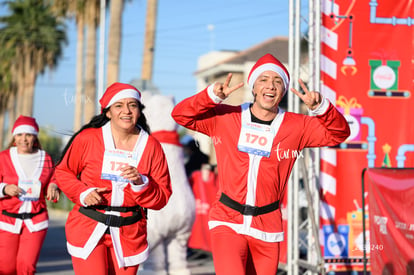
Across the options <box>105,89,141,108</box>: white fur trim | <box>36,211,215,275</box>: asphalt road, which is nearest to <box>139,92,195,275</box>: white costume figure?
<box>36,211,215,275</box>: asphalt road

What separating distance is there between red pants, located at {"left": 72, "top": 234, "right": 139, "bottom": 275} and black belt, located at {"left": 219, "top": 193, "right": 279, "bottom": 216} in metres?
0.83

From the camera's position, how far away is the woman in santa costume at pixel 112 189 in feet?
16.9

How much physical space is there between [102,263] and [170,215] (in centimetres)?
332

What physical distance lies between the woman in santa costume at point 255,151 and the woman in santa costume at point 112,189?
39 cm

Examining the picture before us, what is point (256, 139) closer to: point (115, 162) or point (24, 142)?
point (115, 162)

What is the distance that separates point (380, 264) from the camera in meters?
6.48

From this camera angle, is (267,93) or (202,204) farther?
(202,204)

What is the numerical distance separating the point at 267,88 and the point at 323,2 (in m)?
3.34

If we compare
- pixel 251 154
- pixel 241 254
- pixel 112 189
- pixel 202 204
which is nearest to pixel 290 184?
pixel 251 154

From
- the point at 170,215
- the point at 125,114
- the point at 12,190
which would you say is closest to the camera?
the point at 125,114

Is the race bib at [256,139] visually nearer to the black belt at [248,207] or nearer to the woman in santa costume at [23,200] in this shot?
the black belt at [248,207]

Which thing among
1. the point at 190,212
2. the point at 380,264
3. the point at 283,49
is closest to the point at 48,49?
the point at 283,49

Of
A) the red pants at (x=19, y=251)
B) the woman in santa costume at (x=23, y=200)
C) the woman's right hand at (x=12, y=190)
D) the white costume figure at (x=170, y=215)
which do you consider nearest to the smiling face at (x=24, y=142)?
the woman in santa costume at (x=23, y=200)

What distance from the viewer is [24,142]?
800cm
